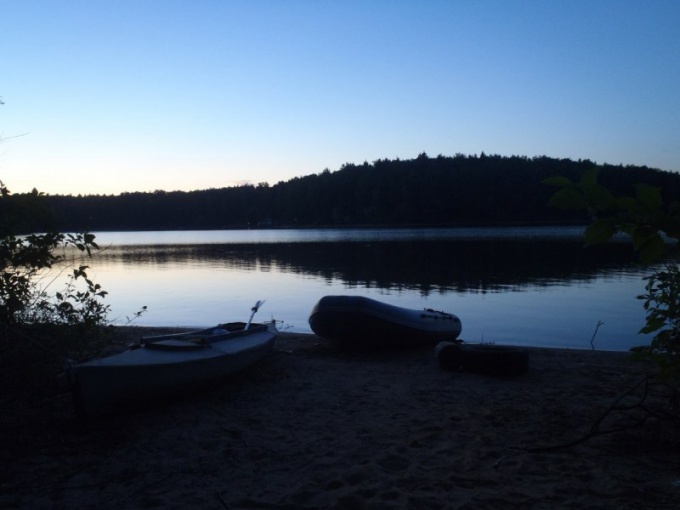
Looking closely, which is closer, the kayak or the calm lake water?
the kayak

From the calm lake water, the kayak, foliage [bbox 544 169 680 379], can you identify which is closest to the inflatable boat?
the kayak

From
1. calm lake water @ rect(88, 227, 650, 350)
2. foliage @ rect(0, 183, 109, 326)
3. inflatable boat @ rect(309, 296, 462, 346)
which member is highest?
foliage @ rect(0, 183, 109, 326)

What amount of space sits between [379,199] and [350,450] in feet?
360

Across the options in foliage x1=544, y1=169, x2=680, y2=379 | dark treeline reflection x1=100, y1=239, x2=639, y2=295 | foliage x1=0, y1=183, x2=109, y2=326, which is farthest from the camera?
dark treeline reflection x1=100, y1=239, x2=639, y2=295

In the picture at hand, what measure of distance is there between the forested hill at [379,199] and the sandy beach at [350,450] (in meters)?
84.5

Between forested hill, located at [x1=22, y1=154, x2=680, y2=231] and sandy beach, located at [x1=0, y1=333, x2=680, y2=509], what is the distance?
84.5 metres

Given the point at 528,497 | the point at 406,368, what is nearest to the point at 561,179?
the point at 528,497

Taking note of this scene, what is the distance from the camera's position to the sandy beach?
4359 mm

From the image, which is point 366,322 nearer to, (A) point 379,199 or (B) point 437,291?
(B) point 437,291

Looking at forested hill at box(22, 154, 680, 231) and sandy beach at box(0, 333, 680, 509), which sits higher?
forested hill at box(22, 154, 680, 231)

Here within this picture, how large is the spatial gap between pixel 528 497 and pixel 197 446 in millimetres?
3175

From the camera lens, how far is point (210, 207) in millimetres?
146250

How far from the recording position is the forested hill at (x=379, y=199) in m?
104

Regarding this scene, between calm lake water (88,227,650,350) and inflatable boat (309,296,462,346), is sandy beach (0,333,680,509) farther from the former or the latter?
calm lake water (88,227,650,350)
